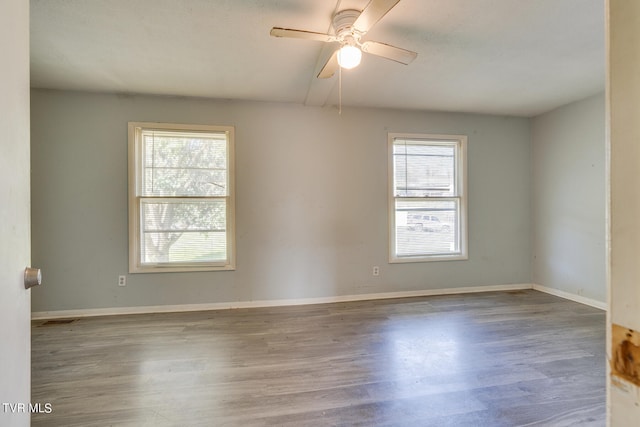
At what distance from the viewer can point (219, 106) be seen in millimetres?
3404

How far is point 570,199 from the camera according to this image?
3.67m

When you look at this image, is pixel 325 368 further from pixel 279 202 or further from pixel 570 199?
pixel 570 199

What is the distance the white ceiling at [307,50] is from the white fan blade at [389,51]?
225 millimetres

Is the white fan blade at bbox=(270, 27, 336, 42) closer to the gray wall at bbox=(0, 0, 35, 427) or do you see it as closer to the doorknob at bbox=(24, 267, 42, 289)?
the gray wall at bbox=(0, 0, 35, 427)

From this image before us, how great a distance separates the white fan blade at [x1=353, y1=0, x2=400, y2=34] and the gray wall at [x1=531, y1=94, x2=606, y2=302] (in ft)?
11.0

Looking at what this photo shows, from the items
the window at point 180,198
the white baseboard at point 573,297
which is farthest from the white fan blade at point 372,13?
the white baseboard at point 573,297

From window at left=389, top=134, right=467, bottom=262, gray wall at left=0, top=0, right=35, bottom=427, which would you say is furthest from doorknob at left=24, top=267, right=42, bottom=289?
window at left=389, top=134, right=467, bottom=262

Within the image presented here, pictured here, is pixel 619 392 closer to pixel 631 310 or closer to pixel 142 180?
pixel 631 310

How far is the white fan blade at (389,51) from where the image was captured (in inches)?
75.7

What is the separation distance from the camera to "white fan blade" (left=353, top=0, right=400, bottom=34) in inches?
59.8

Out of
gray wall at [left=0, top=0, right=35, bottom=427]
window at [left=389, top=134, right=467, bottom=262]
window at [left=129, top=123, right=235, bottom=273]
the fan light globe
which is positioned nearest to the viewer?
gray wall at [left=0, top=0, right=35, bottom=427]

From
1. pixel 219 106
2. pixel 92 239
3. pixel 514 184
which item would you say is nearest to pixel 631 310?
pixel 219 106

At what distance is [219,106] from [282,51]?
4.42ft

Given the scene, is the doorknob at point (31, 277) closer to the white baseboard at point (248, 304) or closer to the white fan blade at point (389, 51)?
the white fan blade at point (389, 51)
